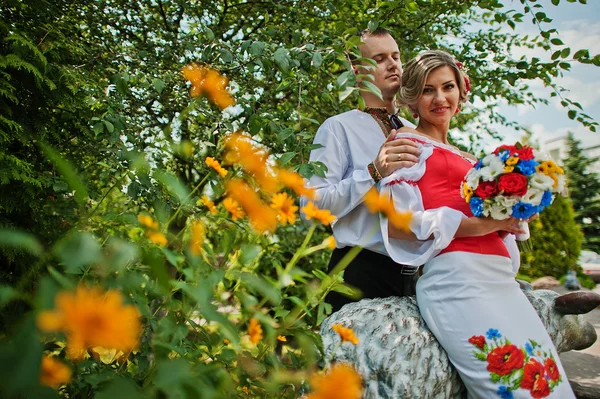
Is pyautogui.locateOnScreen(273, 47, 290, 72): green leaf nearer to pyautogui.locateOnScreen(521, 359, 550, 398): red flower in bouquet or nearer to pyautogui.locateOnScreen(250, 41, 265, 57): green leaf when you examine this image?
pyautogui.locateOnScreen(250, 41, 265, 57): green leaf

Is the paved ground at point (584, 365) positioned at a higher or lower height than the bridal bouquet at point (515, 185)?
lower

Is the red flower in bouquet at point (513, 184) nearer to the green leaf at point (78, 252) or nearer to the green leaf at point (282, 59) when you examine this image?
the green leaf at point (282, 59)

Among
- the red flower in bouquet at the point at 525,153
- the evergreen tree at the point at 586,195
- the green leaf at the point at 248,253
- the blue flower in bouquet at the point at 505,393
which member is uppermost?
the green leaf at the point at 248,253

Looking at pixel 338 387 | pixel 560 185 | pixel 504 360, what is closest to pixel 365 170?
pixel 560 185

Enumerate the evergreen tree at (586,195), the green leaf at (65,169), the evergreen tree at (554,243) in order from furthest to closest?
the evergreen tree at (586,195)
the evergreen tree at (554,243)
the green leaf at (65,169)

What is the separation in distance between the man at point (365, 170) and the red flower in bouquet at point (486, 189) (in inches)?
11.2

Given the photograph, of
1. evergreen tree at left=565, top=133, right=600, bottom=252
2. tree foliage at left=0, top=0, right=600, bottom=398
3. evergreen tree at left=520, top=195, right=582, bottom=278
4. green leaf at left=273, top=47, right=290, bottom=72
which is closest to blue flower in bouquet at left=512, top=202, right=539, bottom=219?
tree foliage at left=0, top=0, right=600, bottom=398

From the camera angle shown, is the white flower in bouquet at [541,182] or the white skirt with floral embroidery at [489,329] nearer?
the white skirt with floral embroidery at [489,329]

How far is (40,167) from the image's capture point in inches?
87.0

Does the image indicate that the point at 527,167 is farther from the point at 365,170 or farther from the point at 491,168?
the point at 365,170

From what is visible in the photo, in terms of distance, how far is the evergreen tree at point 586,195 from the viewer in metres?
24.6

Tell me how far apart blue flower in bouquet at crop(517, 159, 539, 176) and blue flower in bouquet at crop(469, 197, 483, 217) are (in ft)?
0.60

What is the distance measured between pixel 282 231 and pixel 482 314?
8.60 ft

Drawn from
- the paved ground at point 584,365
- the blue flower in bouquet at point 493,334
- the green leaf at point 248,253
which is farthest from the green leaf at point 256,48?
the paved ground at point 584,365
